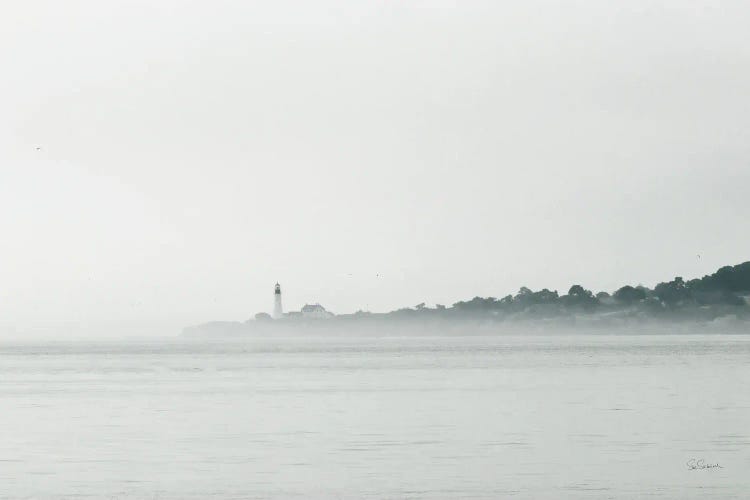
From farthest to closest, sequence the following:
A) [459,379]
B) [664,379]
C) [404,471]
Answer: [459,379] → [664,379] → [404,471]

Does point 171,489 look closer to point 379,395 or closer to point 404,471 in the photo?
point 404,471

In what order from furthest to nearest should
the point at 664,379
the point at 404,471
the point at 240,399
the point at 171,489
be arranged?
the point at 664,379 < the point at 240,399 < the point at 404,471 < the point at 171,489

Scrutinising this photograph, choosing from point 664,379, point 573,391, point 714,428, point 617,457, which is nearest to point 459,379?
point 664,379

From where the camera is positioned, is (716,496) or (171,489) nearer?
(716,496)

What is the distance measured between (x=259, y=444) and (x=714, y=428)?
1903 cm

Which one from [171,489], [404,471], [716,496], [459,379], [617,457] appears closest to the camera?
[716,496]

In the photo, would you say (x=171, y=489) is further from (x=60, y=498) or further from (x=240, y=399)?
(x=240, y=399)

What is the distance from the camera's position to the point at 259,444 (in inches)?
1796

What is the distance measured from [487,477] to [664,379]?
2479 inches

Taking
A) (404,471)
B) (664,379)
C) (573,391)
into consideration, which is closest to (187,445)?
(404,471)

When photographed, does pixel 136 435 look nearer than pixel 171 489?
No

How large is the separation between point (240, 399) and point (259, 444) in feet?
96.4

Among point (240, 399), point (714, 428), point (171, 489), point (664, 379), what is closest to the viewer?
point (171, 489)

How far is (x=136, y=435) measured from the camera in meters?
50.4
